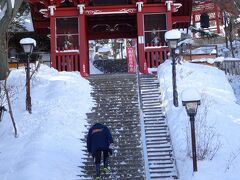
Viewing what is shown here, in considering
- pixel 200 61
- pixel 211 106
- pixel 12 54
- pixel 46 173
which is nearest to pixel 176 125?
pixel 211 106

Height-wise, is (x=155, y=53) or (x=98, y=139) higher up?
(x=155, y=53)

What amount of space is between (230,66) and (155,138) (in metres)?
12.6

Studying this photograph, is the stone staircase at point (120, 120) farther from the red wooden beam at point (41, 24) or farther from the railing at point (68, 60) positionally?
the red wooden beam at point (41, 24)

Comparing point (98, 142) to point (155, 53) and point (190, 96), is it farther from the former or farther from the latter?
point (155, 53)

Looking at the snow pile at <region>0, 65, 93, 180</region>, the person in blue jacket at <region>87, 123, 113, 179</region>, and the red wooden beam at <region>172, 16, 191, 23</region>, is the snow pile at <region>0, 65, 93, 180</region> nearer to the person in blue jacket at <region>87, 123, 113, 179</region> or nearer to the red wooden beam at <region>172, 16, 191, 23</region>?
the person in blue jacket at <region>87, 123, 113, 179</region>

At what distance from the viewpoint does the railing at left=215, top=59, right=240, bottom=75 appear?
24927 mm

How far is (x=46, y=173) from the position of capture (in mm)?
11414

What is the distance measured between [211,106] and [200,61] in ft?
33.3

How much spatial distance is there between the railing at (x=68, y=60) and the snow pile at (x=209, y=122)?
4.58 m

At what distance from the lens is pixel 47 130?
13.9m

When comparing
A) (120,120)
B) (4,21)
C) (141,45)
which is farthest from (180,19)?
(120,120)

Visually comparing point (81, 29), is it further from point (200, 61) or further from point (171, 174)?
point (171, 174)

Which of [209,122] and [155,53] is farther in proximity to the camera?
[155,53]

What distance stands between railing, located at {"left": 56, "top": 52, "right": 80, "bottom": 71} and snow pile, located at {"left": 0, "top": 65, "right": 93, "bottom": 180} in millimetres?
2873
